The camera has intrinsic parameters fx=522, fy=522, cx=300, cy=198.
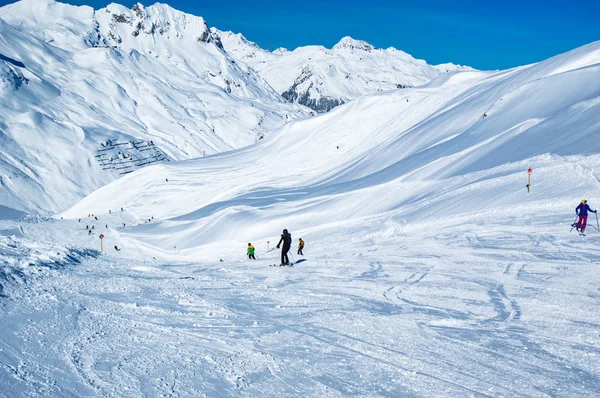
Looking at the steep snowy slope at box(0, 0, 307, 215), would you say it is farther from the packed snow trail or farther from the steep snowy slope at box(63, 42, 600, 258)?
the packed snow trail

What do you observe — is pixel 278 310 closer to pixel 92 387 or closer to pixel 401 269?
pixel 92 387

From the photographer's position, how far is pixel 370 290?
38.1 feet

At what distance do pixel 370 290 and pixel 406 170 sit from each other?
1982cm

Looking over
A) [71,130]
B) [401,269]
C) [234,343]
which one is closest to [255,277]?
[401,269]

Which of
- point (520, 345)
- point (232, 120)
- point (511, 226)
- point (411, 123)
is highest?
point (232, 120)

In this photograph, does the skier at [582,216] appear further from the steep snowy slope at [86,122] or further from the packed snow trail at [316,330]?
the steep snowy slope at [86,122]

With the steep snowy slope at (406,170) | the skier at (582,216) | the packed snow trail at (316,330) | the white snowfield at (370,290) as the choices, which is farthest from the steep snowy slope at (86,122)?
the skier at (582,216)

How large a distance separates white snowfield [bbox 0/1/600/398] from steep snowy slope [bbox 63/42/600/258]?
0.19 metres

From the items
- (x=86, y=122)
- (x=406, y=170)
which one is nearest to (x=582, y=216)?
(x=406, y=170)

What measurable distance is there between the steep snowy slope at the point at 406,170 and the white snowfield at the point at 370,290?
0.61 ft

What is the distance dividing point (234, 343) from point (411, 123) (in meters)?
42.1

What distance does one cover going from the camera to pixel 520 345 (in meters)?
7.61

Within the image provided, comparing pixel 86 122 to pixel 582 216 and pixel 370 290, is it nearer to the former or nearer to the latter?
pixel 582 216

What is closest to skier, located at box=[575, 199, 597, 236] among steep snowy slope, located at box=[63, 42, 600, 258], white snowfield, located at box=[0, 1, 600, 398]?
white snowfield, located at box=[0, 1, 600, 398]
